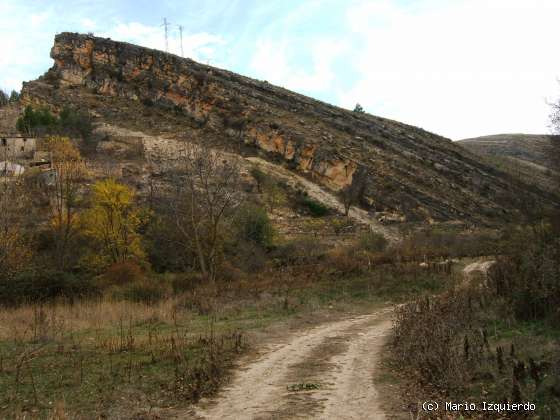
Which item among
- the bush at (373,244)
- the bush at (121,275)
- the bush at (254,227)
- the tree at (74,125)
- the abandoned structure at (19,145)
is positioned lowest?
the bush at (121,275)

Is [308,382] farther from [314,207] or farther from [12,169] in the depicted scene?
[12,169]

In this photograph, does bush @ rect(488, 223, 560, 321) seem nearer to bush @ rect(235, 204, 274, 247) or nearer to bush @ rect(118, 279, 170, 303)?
bush @ rect(118, 279, 170, 303)

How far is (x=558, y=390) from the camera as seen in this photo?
5.66 m

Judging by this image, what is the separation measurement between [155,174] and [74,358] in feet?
114

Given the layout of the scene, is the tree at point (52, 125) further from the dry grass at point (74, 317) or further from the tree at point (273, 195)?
the dry grass at point (74, 317)

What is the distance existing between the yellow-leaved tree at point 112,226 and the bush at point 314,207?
56.2 ft

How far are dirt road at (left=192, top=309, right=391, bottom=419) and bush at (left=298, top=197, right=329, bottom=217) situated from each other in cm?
3167

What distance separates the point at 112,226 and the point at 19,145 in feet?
69.2

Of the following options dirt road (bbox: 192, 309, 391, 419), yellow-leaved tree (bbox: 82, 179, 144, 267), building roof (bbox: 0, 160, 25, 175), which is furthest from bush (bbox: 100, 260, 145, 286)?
building roof (bbox: 0, 160, 25, 175)

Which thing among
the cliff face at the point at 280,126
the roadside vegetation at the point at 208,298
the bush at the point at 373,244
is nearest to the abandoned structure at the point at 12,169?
the roadside vegetation at the point at 208,298

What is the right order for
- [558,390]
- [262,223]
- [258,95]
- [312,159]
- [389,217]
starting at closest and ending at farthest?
[558,390] < [262,223] < [389,217] < [312,159] < [258,95]

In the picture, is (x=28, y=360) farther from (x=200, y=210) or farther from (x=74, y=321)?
(x=200, y=210)

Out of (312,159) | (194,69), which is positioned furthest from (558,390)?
(194,69)

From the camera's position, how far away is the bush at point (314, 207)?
43128mm
